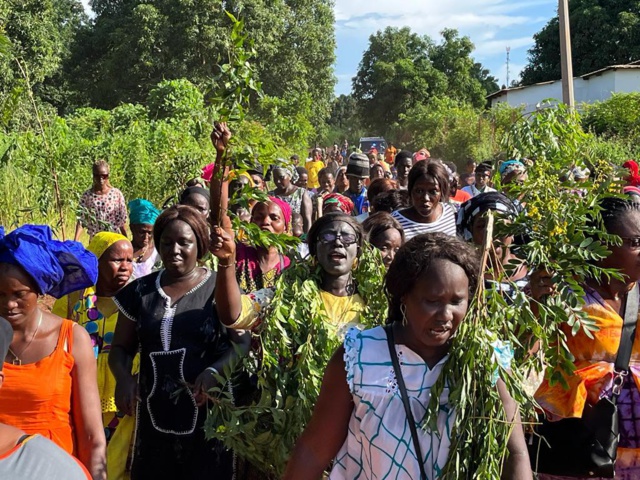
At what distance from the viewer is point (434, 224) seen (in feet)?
19.1

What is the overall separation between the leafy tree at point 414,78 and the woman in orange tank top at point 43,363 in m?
40.9

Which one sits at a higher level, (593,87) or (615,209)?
(593,87)

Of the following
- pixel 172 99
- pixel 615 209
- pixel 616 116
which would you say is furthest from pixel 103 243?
pixel 616 116

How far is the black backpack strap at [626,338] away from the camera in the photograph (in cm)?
300

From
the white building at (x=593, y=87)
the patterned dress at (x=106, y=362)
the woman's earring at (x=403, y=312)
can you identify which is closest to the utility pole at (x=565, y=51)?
the patterned dress at (x=106, y=362)

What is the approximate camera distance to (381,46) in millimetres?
49094

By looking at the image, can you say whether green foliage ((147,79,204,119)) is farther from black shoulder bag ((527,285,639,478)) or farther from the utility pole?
black shoulder bag ((527,285,639,478))

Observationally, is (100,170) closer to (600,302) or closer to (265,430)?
(265,430)

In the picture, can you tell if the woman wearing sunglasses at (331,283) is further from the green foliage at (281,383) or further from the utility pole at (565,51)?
the utility pole at (565,51)

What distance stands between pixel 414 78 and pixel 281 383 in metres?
41.8

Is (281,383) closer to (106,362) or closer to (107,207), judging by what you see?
(106,362)

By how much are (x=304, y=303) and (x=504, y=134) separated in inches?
57.1

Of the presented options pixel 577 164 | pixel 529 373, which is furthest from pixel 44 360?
pixel 577 164

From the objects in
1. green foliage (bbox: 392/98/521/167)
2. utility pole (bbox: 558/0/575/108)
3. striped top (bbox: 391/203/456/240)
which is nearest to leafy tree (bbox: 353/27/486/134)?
green foliage (bbox: 392/98/521/167)
